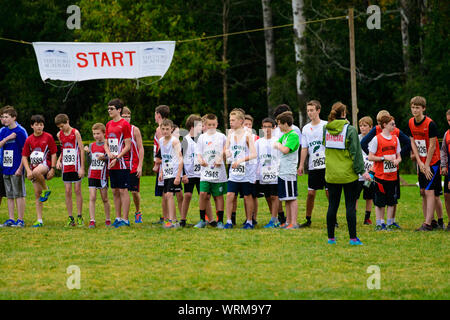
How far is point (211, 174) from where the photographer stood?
1156 centimetres

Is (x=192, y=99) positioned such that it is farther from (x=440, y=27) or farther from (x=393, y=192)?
(x=393, y=192)

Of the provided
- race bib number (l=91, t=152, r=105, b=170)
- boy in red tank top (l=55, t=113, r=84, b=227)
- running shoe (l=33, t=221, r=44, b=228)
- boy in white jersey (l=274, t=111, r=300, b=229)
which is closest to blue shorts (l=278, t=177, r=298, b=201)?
boy in white jersey (l=274, t=111, r=300, b=229)

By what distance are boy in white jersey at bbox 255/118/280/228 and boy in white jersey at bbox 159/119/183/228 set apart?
56.8 inches

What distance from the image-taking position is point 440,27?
96.5 ft

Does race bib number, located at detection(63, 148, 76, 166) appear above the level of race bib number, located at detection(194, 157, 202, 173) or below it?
above

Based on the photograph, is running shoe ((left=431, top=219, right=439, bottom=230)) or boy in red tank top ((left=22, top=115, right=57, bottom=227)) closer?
running shoe ((left=431, top=219, right=439, bottom=230))

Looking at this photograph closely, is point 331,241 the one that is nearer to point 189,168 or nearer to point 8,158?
point 189,168

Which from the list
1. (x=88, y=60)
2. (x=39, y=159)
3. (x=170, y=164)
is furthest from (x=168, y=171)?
(x=88, y=60)

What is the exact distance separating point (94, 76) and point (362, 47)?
15625 mm

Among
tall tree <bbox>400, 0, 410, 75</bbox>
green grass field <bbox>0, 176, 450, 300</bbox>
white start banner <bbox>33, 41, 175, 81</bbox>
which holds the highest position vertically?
tall tree <bbox>400, 0, 410, 75</bbox>

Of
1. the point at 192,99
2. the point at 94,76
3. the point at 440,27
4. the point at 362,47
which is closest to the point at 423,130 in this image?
the point at 94,76

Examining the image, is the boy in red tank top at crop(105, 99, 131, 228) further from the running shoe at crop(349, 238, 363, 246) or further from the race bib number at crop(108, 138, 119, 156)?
the running shoe at crop(349, 238, 363, 246)

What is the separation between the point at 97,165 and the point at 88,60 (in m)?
9.36

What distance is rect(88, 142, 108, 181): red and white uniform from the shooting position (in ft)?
39.8
